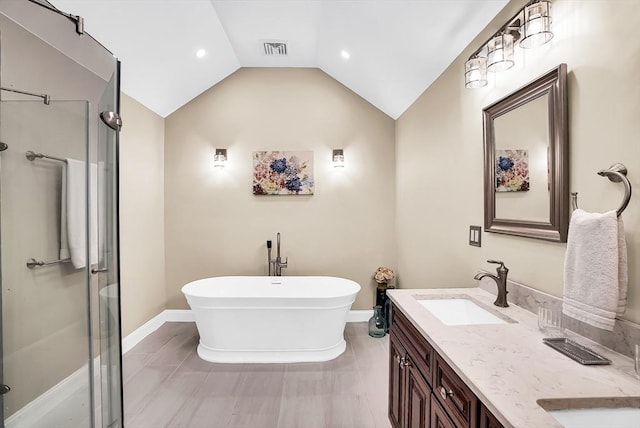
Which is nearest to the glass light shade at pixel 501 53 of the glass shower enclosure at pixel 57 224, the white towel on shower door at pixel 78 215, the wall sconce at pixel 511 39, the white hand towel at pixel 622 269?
the wall sconce at pixel 511 39

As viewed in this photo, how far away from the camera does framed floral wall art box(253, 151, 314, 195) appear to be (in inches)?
145

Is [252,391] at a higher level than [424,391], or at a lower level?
lower

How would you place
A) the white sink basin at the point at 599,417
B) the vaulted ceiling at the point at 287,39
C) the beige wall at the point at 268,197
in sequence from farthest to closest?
the beige wall at the point at 268,197 < the vaulted ceiling at the point at 287,39 < the white sink basin at the point at 599,417

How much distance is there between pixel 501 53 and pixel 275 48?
8.15 feet

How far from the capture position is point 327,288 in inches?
135

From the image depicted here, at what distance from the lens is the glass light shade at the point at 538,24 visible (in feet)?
4.15

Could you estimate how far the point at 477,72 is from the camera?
1717 mm

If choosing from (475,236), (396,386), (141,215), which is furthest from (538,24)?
(141,215)

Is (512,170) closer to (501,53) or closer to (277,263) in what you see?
(501,53)

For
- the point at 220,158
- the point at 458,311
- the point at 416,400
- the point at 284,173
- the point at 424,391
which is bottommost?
the point at 416,400

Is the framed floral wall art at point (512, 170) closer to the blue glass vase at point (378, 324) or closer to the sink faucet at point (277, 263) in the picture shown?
the blue glass vase at point (378, 324)

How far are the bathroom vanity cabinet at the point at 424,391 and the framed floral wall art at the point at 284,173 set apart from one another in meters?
2.25

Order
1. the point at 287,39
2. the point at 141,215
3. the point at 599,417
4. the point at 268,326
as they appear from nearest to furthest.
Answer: the point at 599,417
the point at 268,326
the point at 287,39
the point at 141,215

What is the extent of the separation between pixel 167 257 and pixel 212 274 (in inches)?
23.8
